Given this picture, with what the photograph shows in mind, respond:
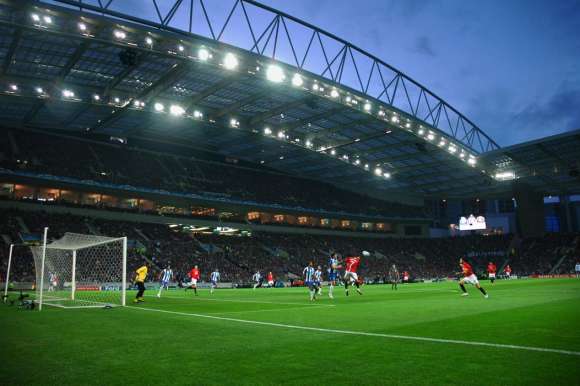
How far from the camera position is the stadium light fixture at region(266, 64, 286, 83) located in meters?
31.8

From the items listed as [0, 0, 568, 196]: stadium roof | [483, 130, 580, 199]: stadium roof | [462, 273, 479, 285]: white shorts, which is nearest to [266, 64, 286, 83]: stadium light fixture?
[0, 0, 568, 196]: stadium roof

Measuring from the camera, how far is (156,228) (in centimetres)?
5194

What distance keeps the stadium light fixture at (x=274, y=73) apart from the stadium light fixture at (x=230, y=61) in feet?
8.68

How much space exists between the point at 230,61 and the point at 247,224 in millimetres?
34216

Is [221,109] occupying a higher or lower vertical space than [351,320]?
higher

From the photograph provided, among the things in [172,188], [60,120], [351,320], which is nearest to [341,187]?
[172,188]

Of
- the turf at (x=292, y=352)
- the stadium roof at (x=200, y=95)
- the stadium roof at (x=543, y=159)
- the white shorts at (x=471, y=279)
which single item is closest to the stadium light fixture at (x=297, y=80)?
the stadium roof at (x=200, y=95)

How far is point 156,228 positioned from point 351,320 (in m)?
44.0

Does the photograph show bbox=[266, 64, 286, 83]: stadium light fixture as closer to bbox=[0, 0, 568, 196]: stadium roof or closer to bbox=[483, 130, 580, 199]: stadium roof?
bbox=[0, 0, 568, 196]: stadium roof

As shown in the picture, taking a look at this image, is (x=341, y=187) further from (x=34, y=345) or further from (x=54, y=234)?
(x=34, y=345)

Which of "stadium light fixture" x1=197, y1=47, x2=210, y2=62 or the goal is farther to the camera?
"stadium light fixture" x1=197, y1=47, x2=210, y2=62

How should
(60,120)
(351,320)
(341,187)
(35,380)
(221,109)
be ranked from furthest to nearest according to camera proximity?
(341,187) < (60,120) < (221,109) < (351,320) < (35,380)

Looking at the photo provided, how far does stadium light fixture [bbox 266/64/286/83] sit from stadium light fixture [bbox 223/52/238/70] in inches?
104

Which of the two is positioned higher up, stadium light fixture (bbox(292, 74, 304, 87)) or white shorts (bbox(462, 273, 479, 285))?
stadium light fixture (bbox(292, 74, 304, 87))
